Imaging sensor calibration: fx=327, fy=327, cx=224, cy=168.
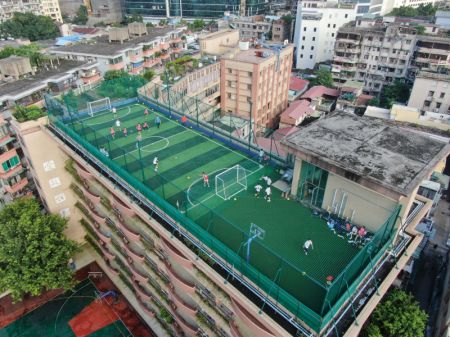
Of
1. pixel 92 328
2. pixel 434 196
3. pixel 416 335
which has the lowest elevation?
pixel 92 328

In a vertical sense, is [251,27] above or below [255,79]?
above

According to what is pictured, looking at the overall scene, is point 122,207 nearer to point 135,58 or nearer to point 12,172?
point 12,172

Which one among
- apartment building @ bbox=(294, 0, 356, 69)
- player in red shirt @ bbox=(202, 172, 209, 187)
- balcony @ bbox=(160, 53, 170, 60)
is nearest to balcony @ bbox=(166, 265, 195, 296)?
player in red shirt @ bbox=(202, 172, 209, 187)

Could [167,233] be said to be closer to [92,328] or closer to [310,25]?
[92,328]

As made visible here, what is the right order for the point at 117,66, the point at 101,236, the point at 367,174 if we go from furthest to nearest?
the point at 117,66, the point at 101,236, the point at 367,174

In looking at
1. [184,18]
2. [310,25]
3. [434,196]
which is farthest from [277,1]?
[434,196]

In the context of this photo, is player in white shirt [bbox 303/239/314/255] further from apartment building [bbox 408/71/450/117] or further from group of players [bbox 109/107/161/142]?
apartment building [bbox 408/71/450/117]

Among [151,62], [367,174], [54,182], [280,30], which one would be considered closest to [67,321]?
[54,182]
